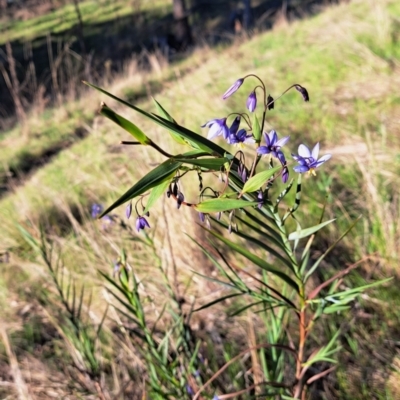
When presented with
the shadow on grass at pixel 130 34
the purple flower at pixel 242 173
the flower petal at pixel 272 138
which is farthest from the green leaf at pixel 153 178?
the shadow on grass at pixel 130 34

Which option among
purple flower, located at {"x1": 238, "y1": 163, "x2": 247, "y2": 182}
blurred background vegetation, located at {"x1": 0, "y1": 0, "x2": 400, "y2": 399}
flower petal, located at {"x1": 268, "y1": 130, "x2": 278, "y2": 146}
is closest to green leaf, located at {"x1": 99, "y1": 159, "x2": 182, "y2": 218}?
purple flower, located at {"x1": 238, "y1": 163, "x2": 247, "y2": 182}

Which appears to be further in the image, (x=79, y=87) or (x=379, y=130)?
(x=79, y=87)

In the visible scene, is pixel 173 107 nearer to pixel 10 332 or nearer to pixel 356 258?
pixel 10 332

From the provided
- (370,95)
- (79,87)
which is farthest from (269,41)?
(370,95)

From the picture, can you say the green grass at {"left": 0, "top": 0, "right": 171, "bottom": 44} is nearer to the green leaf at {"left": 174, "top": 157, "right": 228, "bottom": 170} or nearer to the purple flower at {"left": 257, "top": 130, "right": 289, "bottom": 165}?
the purple flower at {"left": 257, "top": 130, "right": 289, "bottom": 165}

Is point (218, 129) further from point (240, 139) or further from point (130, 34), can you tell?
point (130, 34)

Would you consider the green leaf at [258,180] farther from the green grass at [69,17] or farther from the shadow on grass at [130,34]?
the green grass at [69,17]

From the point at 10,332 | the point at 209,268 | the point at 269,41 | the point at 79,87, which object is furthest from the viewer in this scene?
the point at 79,87
